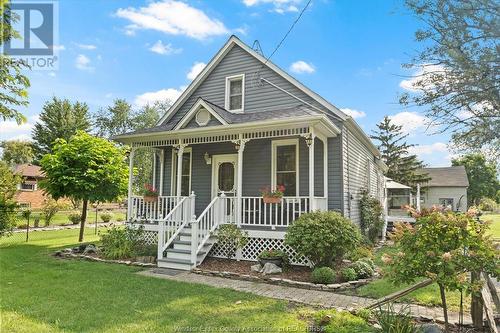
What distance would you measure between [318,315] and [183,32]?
403 inches

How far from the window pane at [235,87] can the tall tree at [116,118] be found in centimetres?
2236

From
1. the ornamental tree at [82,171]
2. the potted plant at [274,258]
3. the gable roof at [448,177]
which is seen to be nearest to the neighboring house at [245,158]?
the potted plant at [274,258]

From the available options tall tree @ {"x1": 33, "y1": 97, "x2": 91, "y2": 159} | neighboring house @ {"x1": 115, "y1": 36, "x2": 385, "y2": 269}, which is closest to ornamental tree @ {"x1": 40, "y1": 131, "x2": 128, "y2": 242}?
neighboring house @ {"x1": 115, "y1": 36, "x2": 385, "y2": 269}

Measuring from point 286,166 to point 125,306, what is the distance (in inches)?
260

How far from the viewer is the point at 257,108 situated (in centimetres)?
1116

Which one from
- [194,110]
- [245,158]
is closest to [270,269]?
[245,158]

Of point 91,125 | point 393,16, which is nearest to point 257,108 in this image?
point 393,16

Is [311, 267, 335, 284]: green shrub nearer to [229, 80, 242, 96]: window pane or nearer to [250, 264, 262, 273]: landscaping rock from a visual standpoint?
[250, 264, 262, 273]: landscaping rock

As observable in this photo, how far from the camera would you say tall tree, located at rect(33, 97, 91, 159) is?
3444cm

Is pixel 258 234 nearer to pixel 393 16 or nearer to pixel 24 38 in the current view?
pixel 393 16

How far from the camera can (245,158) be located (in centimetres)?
1094

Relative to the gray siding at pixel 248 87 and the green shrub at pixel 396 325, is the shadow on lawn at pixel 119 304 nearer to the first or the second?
the green shrub at pixel 396 325

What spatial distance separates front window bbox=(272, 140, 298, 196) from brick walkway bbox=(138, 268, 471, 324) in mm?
4096

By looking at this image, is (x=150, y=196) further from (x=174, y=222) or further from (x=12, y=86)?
(x=12, y=86)
